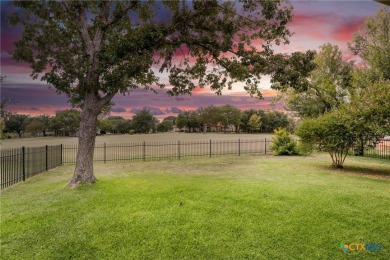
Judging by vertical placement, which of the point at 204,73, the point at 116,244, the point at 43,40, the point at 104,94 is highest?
the point at 43,40

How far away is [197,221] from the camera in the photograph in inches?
246

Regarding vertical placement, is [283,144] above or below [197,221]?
above

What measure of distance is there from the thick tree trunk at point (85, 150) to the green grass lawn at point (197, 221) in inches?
23.7

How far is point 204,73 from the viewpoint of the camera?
1312 centimetres

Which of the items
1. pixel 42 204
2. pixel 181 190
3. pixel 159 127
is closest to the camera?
pixel 42 204

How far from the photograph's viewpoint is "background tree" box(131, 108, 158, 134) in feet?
294

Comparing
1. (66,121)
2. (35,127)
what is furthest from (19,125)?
(66,121)

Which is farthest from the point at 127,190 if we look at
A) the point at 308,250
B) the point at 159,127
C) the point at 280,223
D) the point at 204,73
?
the point at 159,127

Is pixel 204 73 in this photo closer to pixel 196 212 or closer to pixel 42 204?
pixel 196 212

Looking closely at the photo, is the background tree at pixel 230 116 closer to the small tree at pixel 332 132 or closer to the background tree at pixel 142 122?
the background tree at pixel 142 122

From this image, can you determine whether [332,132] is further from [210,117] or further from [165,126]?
[165,126]

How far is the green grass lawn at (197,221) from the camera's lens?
504cm

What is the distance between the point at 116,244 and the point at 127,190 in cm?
A: 388

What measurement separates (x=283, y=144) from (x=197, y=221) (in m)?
17.7
